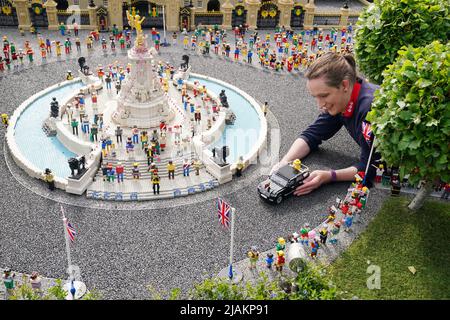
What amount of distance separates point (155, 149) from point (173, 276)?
981 cm

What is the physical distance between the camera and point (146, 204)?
77.1 ft

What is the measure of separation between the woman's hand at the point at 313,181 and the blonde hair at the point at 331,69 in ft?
17.2

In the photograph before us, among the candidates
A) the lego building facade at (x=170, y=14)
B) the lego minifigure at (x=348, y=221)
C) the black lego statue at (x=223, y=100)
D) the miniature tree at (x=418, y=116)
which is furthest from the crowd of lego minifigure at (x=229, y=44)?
the miniature tree at (x=418, y=116)

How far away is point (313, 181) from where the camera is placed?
24.0m

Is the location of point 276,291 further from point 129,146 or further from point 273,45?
point 273,45

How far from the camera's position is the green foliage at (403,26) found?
24562 millimetres

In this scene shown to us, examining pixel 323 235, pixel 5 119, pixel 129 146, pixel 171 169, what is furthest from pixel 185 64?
pixel 323 235

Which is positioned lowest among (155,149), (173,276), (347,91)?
(173,276)

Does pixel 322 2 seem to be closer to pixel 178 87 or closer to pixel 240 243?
pixel 178 87

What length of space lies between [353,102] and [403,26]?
217 inches

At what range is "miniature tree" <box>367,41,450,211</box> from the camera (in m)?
17.5
